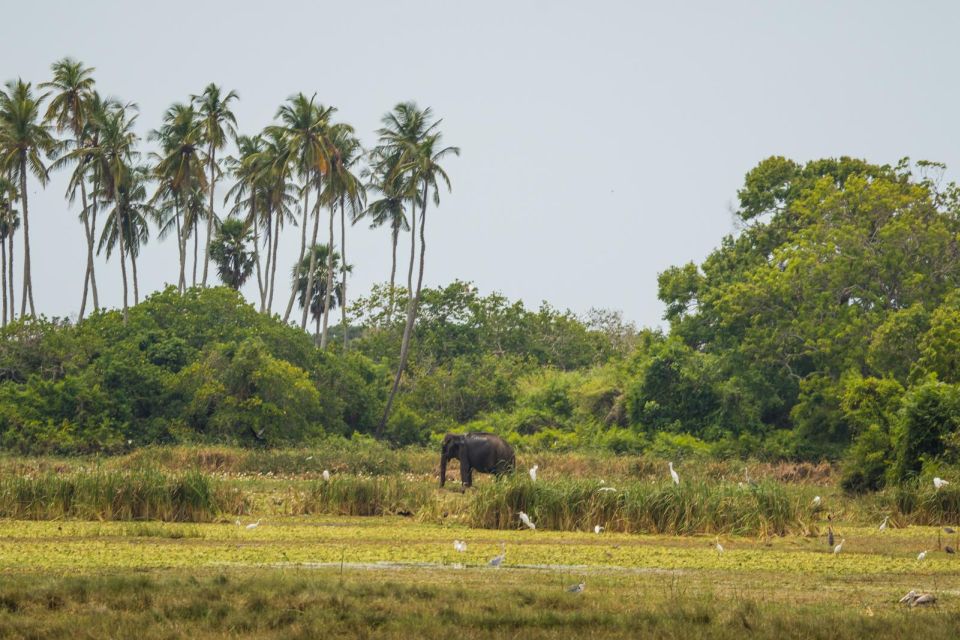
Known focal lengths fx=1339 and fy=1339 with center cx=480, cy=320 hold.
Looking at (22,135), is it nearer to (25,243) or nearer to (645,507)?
(25,243)

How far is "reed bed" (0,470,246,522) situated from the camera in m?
23.6

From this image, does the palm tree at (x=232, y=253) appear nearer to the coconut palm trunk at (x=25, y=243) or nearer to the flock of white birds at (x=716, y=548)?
the coconut palm trunk at (x=25, y=243)

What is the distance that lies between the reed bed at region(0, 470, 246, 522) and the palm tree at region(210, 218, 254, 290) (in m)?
52.4

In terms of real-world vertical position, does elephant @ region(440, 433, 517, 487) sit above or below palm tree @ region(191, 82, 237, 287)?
below

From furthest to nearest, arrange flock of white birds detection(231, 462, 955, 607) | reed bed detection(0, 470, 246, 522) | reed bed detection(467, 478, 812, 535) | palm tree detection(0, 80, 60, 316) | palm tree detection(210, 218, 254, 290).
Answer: palm tree detection(210, 218, 254, 290), palm tree detection(0, 80, 60, 316), reed bed detection(0, 470, 246, 522), reed bed detection(467, 478, 812, 535), flock of white birds detection(231, 462, 955, 607)

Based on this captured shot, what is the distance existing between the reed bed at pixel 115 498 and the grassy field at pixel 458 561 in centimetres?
3

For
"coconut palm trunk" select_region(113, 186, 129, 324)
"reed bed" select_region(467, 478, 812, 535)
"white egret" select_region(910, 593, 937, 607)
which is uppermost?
"coconut palm trunk" select_region(113, 186, 129, 324)

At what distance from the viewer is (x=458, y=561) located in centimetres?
1825

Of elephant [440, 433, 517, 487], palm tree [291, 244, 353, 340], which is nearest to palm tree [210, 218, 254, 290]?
palm tree [291, 244, 353, 340]

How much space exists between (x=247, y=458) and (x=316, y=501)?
51.8 ft

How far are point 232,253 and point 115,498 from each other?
5427 cm

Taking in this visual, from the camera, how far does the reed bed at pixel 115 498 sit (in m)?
23.6

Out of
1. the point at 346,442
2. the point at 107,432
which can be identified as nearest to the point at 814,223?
the point at 346,442

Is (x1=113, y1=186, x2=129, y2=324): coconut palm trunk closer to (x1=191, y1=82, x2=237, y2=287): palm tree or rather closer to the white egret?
(x1=191, y1=82, x2=237, y2=287): palm tree
